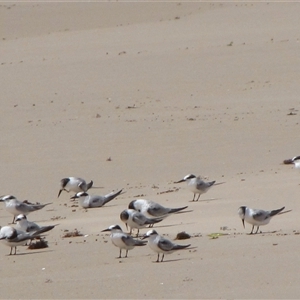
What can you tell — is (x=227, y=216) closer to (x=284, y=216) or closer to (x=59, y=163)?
(x=284, y=216)

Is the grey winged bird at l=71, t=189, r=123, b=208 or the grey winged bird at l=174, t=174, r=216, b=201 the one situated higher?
the grey winged bird at l=174, t=174, r=216, b=201

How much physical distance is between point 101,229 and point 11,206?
136 cm

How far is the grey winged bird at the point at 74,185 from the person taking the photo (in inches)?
448

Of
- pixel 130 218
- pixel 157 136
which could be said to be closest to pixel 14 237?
pixel 130 218

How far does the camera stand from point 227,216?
9.64m

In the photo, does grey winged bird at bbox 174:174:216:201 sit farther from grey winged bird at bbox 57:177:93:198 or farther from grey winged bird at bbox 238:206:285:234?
grey winged bird at bbox 238:206:285:234

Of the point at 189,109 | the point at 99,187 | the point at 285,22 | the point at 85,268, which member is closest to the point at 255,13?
the point at 285,22

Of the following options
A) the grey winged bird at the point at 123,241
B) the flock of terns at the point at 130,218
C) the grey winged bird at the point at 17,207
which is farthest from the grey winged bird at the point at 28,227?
the grey winged bird at the point at 17,207

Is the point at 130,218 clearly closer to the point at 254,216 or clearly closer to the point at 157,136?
the point at 254,216

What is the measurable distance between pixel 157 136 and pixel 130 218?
5445 millimetres

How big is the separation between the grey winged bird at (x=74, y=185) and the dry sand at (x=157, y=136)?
0.21m

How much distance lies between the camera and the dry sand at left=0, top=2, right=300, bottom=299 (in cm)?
729

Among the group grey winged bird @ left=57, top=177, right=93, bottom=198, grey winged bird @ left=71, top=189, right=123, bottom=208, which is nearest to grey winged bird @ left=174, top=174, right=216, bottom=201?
grey winged bird @ left=71, top=189, right=123, bottom=208

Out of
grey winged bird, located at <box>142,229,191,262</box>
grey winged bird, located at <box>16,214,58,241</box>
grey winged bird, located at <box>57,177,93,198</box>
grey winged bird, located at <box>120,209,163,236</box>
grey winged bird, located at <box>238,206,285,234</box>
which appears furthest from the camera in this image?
grey winged bird, located at <box>57,177,93,198</box>
